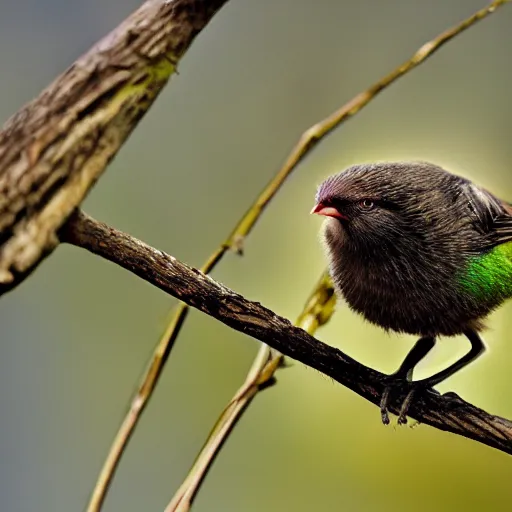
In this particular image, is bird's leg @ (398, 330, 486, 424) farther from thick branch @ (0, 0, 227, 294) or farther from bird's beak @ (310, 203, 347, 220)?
thick branch @ (0, 0, 227, 294)

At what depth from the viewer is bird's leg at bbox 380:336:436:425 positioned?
0.89m

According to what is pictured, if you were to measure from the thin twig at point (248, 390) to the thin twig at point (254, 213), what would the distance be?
103 millimetres

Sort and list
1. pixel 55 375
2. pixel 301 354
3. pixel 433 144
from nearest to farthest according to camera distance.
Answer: pixel 301 354 → pixel 55 375 → pixel 433 144

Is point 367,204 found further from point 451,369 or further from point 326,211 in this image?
point 451,369

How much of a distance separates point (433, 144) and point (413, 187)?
18 centimetres

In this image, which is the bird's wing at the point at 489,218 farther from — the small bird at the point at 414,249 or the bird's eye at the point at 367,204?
the bird's eye at the point at 367,204

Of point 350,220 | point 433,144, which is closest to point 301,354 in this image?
point 350,220

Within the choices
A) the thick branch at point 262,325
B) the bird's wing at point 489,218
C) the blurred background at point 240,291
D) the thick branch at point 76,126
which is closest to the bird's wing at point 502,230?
the bird's wing at point 489,218

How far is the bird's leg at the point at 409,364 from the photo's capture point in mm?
890

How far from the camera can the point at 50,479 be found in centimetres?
90

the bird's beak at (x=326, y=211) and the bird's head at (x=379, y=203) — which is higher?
the bird's head at (x=379, y=203)

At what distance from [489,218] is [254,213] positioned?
1.07 ft

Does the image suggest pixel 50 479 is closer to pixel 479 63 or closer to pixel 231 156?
pixel 231 156

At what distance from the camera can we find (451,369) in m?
0.96
